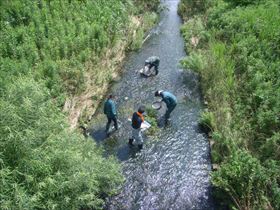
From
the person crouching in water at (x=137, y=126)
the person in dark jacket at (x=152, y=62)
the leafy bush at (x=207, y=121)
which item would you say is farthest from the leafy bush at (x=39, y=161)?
the person in dark jacket at (x=152, y=62)

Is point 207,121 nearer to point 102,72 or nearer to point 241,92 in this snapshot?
point 241,92

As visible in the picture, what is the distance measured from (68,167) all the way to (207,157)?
5745mm

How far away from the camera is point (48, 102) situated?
1115 cm

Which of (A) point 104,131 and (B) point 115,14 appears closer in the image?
(A) point 104,131

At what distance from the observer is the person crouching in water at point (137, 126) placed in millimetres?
12812

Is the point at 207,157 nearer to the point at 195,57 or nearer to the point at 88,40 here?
the point at 195,57

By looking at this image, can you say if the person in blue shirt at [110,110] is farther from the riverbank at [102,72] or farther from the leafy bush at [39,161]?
the leafy bush at [39,161]

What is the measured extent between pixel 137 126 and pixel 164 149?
168 cm

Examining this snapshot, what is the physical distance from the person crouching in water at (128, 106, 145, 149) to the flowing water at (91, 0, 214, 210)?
15.8 inches

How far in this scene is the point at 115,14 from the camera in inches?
801

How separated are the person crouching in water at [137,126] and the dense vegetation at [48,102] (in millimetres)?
1615

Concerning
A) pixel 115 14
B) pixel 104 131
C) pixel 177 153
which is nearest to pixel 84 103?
pixel 104 131

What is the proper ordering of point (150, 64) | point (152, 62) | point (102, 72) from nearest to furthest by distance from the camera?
point (102, 72) → point (152, 62) → point (150, 64)

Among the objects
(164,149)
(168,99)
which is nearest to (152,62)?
(168,99)
